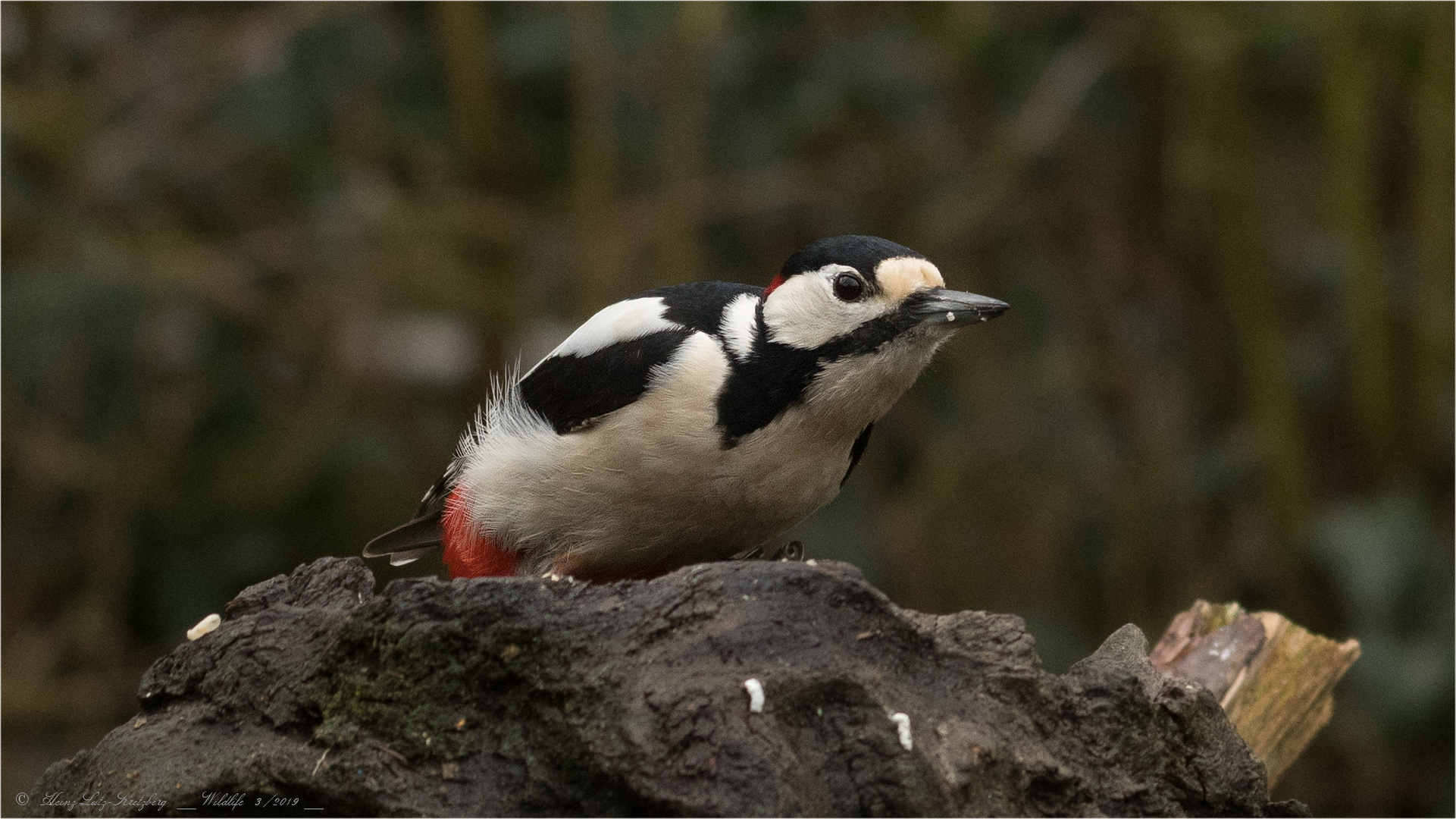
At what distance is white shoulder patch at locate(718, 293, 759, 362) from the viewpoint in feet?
9.77

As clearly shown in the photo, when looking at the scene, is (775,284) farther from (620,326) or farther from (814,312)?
(620,326)

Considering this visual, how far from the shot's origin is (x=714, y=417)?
284 cm

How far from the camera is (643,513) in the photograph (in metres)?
2.90

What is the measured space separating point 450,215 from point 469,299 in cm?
33

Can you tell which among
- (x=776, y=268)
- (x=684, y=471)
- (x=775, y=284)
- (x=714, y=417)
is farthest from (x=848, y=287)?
(x=776, y=268)

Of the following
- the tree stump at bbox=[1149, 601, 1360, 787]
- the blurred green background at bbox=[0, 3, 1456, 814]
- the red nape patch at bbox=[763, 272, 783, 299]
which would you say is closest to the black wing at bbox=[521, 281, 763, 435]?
the red nape patch at bbox=[763, 272, 783, 299]

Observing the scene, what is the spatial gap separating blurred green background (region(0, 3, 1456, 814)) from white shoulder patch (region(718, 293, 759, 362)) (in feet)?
6.64

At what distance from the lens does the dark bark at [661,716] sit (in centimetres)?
201

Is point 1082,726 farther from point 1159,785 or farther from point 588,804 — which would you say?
point 588,804

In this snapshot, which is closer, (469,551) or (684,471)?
(684,471)

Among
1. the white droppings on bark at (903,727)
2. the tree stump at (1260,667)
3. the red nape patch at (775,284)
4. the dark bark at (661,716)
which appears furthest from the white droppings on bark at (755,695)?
the tree stump at (1260,667)

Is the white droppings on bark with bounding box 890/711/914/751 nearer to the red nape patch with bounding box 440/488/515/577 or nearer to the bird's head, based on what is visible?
the bird's head

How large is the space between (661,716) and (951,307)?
45.3 inches

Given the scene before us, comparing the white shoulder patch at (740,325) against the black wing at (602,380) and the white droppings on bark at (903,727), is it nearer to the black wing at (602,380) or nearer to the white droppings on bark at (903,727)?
the black wing at (602,380)
